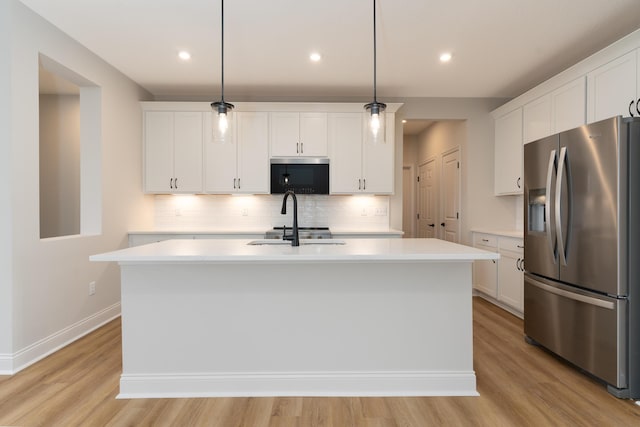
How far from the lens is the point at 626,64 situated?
2.63 meters

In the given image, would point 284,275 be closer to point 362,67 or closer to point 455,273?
point 455,273

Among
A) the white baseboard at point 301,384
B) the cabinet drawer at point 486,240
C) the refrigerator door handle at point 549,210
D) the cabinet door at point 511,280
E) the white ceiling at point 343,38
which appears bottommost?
the white baseboard at point 301,384

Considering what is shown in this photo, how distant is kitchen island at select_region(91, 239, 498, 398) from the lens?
7.10 ft

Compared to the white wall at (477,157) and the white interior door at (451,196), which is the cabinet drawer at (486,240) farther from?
the white interior door at (451,196)

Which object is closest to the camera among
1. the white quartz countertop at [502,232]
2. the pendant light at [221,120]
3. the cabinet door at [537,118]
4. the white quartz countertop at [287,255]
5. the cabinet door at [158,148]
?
the white quartz countertop at [287,255]

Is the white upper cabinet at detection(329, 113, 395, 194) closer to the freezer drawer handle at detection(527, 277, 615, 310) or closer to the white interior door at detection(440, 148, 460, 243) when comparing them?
the white interior door at detection(440, 148, 460, 243)

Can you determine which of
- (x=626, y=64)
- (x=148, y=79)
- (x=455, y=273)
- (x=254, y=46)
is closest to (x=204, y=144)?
(x=148, y=79)

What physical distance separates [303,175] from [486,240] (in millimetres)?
2319

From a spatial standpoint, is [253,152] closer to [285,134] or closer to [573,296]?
[285,134]

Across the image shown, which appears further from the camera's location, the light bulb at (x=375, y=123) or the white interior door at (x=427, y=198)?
the white interior door at (x=427, y=198)

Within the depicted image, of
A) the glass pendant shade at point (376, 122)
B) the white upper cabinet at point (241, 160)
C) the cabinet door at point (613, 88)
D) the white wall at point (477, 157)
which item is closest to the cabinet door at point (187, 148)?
the white upper cabinet at point (241, 160)

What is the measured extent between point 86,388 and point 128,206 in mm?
2242

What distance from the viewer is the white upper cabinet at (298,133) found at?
4344 mm

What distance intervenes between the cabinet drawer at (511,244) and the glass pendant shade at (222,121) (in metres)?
2.96
